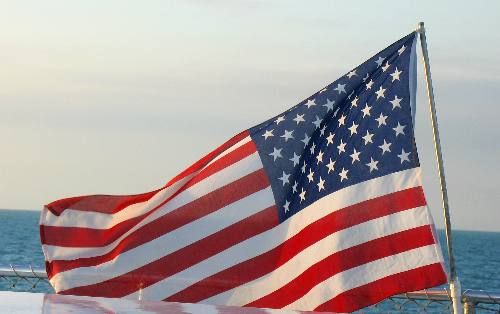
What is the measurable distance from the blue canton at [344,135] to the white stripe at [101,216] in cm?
97

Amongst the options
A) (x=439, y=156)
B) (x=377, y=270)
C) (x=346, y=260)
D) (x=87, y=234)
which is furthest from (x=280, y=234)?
(x=87, y=234)

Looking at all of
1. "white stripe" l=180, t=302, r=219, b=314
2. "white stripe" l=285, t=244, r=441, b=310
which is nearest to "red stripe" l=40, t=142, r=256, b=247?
"white stripe" l=285, t=244, r=441, b=310

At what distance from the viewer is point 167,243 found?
1115cm

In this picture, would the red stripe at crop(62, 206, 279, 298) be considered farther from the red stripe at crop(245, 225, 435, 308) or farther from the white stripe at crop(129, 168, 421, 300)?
the red stripe at crop(245, 225, 435, 308)

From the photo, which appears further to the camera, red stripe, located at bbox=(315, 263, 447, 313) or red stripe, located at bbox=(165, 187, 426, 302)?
red stripe, located at bbox=(165, 187, 426, 302)

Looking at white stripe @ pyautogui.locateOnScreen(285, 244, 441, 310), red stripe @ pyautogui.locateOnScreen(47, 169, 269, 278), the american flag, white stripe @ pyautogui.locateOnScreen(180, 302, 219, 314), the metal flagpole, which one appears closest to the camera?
white stripe @ pyautogui.locateOnScreen(180, 302, 219, 314)

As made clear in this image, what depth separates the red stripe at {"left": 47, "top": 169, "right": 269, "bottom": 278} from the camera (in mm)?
11102

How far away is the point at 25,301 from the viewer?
7746 millimetres

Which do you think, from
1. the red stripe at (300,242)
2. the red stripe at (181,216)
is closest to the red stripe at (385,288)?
the red stripe at (300,242)

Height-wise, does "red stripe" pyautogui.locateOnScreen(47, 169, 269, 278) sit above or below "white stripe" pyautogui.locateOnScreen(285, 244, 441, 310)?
above

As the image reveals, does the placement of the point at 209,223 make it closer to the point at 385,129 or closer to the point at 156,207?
the point at 156,207

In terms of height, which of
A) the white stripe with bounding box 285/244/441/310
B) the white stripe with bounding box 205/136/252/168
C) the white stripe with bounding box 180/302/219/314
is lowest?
the white stripe with bounding box 180/302/219/314

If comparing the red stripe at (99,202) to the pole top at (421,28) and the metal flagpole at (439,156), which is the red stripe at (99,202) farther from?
the pole top at (421,28)

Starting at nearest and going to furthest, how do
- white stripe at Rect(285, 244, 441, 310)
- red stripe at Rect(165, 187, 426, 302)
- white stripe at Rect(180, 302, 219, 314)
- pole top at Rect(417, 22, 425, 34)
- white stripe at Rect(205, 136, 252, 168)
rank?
white stripe at Rect(180, 302, 219, 314) → white stripe at Rect(285, 244, 441, 310) → red stripe at Rect(165, 187, 426, 302) → pole top at Rect(417, 22, 425, 34) → white stripe at Rect(205, 136, 252, 168)
